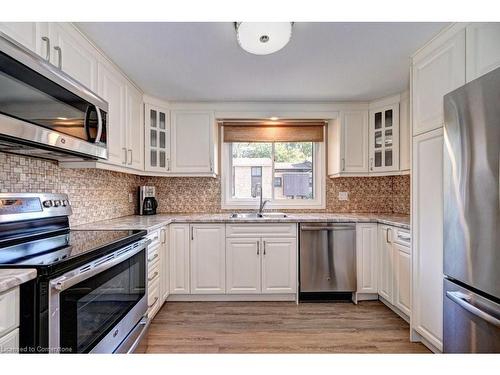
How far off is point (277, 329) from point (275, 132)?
2120 mm

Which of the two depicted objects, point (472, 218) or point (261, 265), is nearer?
point (472, 218)

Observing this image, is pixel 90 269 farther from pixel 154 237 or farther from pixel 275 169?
pixel 275 169

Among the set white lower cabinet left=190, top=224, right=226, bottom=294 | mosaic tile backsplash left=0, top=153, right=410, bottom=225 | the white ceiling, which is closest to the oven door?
mosaic tile backsplash left=0, top=153, right=410, bottom=225

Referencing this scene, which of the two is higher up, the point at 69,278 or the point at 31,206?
the point at 31,206

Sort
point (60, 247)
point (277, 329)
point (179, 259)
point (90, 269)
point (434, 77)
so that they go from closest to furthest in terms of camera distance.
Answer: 1. point (90, 269)
2. point (60, 247)
3. point (434, 77)
4. point (277, 329)
5. point (179, 259)

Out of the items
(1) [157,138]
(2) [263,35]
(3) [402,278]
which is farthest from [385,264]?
(1) [157,138]

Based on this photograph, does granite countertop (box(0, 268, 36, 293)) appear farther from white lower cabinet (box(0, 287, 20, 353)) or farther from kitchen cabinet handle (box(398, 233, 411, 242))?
kitchen cabinet handle (box(398, 233, 411, 242))

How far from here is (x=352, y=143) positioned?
3.01 meters

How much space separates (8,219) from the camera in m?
1.37

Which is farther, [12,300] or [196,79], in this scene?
[196,79]

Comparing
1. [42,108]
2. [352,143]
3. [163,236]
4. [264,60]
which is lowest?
[163,236]

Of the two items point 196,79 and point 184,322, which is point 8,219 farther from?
point 196,79
